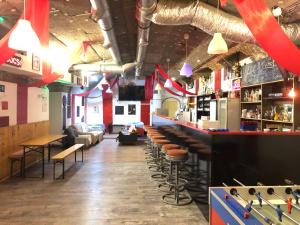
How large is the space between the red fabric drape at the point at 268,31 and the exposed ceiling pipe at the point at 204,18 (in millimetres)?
1422

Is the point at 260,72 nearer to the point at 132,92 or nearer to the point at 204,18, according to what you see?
the point at 204,18

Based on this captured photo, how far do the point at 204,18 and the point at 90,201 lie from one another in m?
3.35

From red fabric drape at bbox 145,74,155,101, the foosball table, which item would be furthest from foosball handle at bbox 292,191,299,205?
red fabric drape at bbox 145,74,155,101

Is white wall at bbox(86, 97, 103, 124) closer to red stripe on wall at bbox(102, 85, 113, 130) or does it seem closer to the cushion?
red stripe on wall at bbox(102, 85, 113, 130)

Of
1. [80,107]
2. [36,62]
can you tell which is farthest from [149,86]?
[36,62]

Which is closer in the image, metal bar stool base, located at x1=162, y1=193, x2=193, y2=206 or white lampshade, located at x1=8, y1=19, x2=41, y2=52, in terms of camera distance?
white lampshade, located at x1=8, y1=19, x2=41, y2=52

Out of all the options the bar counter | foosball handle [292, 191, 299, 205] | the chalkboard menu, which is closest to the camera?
foosball handle [292, 191, 299, 205]

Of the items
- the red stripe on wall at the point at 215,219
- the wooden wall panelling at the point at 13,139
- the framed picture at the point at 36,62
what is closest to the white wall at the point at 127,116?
the wooden wall panelling at the point at 13,139

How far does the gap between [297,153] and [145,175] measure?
3172 millimetres

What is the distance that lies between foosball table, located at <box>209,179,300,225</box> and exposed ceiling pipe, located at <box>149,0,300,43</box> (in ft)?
8.66

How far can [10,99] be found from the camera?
19.1ft

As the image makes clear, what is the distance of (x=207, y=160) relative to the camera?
13.1 ft

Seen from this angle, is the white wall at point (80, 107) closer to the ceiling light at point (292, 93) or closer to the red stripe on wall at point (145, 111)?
the red stripe on wall at point (145, 111)

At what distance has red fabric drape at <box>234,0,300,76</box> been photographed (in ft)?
7.88
